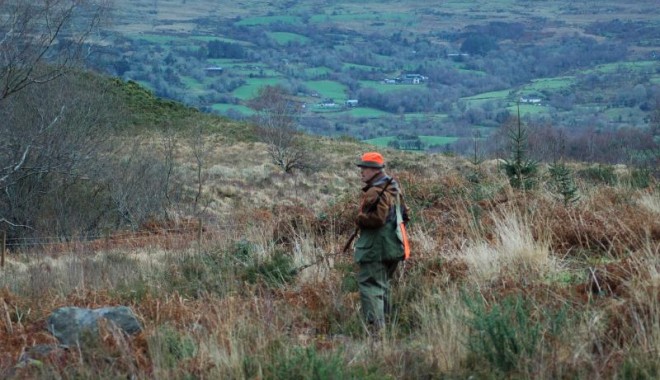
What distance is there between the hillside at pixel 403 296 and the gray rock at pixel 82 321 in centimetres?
9

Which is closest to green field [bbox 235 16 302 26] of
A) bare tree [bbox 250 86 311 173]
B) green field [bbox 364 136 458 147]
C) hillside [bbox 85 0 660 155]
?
hillside [bbox 85 0 660 155]

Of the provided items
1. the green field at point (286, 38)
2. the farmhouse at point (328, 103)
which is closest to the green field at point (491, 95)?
the farmhouse at point (328, 103)

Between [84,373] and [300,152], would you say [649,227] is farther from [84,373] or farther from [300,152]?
[300,152]

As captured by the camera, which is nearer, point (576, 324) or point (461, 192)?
point (576, 324)

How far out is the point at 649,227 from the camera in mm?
7625

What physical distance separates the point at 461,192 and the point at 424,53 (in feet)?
339

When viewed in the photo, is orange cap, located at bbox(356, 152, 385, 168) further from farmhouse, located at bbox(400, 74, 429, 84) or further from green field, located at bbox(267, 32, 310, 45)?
green field, located at bbox(267, 32, 310, 45)

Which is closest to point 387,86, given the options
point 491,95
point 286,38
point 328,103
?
point 491,95

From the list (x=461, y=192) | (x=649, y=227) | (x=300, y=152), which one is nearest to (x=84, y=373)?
(x=649, y=227)

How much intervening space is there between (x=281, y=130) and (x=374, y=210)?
29.8m

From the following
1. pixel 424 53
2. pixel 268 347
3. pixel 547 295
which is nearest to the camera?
pixel 268 347

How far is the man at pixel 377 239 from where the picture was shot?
22.2 ft

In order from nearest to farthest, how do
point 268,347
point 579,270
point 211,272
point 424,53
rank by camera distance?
point 268,347 < point 579,270 < point 211,272 < point 424,53

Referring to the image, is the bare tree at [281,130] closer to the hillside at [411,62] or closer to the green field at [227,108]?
the hillside at [411,62]
